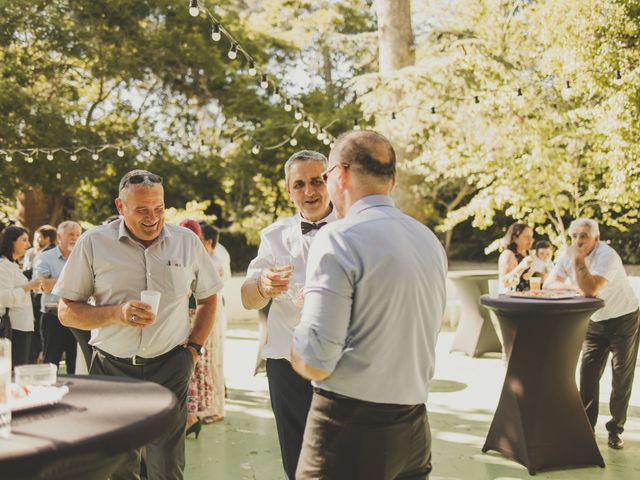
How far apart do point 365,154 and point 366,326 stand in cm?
49

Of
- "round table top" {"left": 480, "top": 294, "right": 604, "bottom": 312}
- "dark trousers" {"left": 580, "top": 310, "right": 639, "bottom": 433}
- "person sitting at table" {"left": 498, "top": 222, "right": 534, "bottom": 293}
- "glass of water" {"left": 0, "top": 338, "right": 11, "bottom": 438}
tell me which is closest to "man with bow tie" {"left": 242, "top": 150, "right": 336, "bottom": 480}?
"glass of water" {"left": 0, "top": 338, "right": 11, "bottom": 438}

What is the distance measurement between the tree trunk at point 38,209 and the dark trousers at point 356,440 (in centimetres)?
1437

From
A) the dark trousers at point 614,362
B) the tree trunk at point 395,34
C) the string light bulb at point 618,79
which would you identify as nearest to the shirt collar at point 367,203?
the dark trousers at point 614,362

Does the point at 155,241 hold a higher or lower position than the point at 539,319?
higher

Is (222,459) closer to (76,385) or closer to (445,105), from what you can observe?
(76,385)

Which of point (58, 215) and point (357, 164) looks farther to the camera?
point (58, 215)

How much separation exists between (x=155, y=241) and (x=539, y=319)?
7.64 feet

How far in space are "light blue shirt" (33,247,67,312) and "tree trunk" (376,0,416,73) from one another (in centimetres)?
915

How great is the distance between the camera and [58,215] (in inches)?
604

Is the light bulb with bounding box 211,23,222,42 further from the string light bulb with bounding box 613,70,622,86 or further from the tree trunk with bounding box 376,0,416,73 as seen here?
Answer: the tree trunk with bounding box 376,0,416,73

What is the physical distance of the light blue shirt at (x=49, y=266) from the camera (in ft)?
19.9

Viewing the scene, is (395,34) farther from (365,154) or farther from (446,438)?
(365,154)

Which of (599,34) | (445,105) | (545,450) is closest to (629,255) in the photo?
(445,105)

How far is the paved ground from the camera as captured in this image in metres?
4.29
